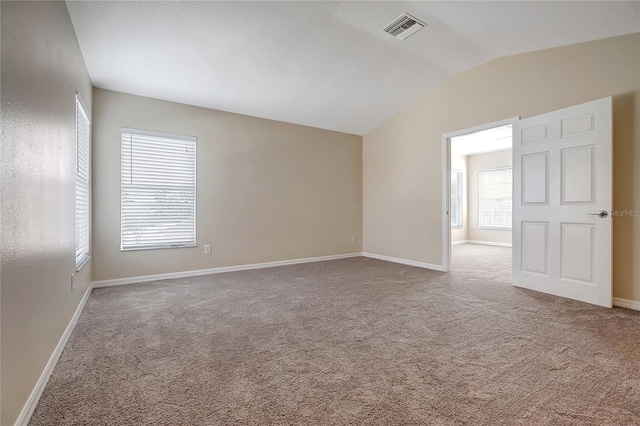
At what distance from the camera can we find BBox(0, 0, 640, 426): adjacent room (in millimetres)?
1546

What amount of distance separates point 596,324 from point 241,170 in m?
4.53

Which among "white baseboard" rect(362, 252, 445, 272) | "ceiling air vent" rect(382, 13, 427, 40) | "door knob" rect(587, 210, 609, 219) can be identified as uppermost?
"ceiling air vent" rect(382, 13, 427, 40)

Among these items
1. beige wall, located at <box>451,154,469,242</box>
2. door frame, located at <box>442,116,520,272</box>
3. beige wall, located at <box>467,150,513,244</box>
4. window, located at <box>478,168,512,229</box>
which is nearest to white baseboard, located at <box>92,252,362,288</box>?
door frame, located at <box>442,116,520,272</box>

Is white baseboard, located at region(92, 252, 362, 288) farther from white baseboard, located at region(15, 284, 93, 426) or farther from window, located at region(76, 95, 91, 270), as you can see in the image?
white baseboard, located at region(15, 284, 93, 426)

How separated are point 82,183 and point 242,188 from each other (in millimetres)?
2059

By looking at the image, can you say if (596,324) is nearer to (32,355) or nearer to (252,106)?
(32,355)

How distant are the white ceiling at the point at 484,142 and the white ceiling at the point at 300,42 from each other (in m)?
2.52

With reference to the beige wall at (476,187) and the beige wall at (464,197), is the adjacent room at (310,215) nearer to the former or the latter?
the beige wall at (476,187)

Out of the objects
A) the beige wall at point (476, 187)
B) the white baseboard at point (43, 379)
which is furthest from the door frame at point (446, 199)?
the white baseboard at point (43, 379)

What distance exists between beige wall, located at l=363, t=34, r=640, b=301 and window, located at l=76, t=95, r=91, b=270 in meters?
4.48

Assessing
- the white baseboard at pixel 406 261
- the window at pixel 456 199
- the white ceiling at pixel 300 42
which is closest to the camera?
the white ceiling at pixel 300 42

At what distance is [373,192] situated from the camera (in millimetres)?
5980

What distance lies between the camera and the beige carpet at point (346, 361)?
1461mm

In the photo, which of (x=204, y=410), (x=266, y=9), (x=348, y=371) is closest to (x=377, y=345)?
(x=348, y=371)
